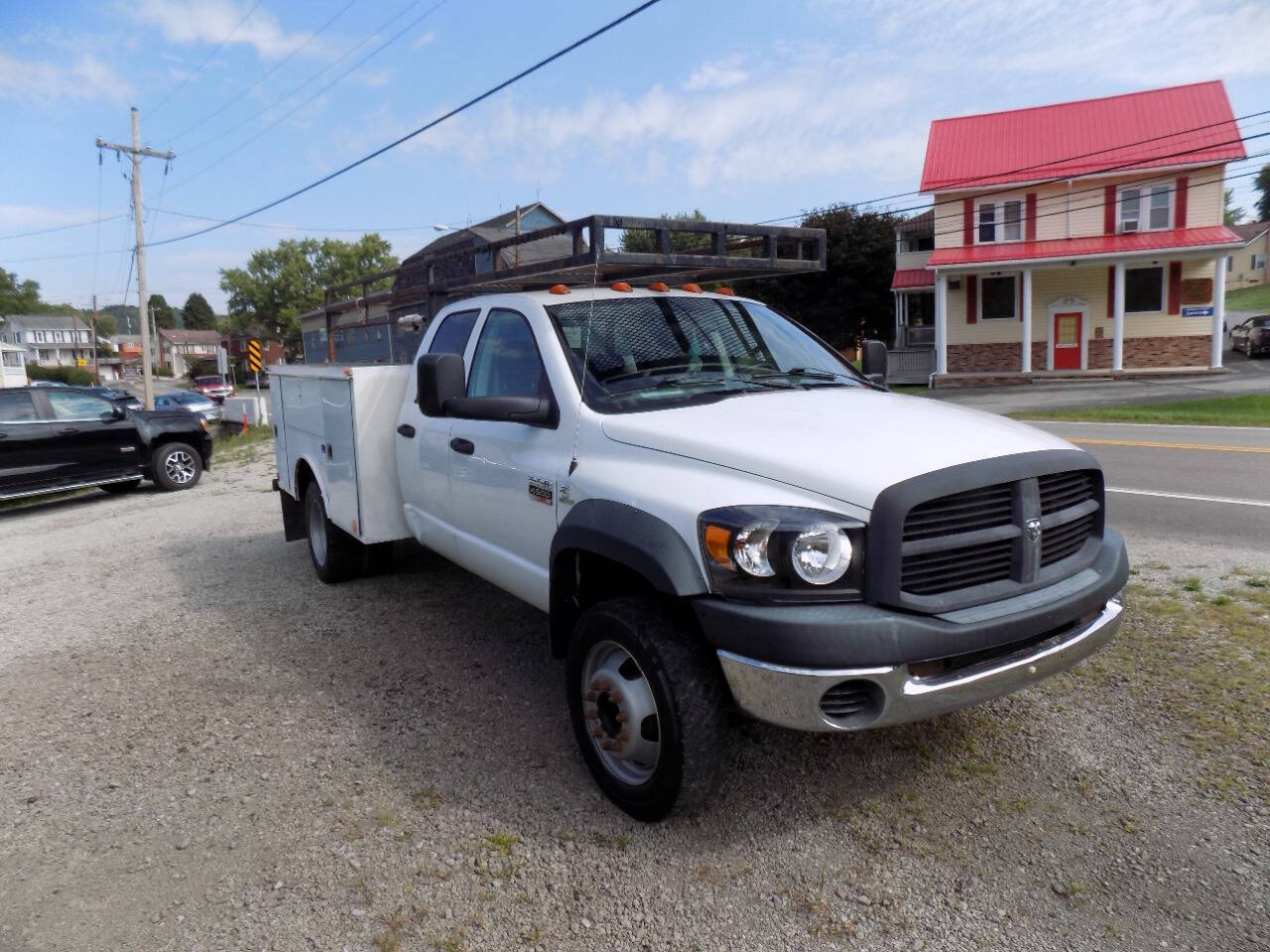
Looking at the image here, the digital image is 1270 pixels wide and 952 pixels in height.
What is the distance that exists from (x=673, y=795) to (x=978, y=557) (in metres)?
1.26

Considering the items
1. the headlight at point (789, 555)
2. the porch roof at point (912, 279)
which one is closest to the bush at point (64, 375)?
the porch roof at point (912, 279)

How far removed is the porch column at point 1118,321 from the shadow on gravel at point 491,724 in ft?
91.7

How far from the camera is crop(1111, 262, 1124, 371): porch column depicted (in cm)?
2858

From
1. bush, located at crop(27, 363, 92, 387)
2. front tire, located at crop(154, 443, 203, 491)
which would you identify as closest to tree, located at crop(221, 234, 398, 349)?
bush, located at crop(27, 363, 92, 387)

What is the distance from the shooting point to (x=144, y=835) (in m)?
3.37

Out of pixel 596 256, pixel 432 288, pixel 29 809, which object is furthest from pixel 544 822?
pixel 432 288

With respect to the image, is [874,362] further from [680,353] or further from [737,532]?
[737,532]

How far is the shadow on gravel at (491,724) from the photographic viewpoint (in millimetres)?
3412

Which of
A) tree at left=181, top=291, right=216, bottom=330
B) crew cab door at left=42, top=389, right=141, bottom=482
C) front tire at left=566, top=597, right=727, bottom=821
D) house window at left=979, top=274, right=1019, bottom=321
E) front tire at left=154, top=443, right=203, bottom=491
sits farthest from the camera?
A: tree at left=181, top=291, right=216, bottom=330

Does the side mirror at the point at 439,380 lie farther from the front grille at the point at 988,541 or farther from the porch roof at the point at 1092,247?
the porch roof at the point at 1092,247

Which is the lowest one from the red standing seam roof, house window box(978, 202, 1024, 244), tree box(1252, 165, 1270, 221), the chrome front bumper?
the chrome front bumper

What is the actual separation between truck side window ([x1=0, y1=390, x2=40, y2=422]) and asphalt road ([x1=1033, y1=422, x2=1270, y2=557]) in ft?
41.7

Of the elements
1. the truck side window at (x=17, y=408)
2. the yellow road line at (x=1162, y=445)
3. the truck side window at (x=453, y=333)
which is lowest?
the yellow road line at (x=1162, y=445)

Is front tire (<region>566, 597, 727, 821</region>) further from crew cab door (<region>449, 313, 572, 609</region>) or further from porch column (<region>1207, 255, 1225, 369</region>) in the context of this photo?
porch column (<region>1207, 255, 1225, 369</region>)
